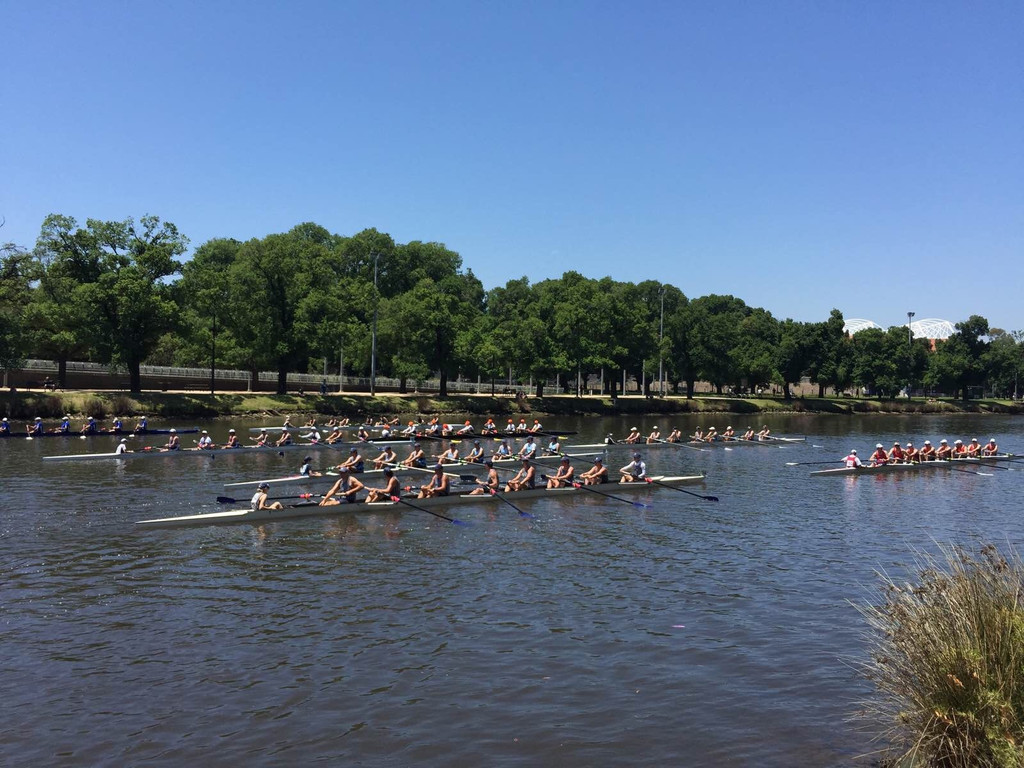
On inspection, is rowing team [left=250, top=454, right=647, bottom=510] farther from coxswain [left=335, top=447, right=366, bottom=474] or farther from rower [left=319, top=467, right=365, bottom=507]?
coxswain [left=335, top=447, right=366, bottom=474]

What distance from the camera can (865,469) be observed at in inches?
1618

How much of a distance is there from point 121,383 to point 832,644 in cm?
7063

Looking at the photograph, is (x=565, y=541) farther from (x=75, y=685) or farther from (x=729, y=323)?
(x=729, y=323)

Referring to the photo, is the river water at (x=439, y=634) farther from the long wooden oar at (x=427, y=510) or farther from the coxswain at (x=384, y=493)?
the coxswain at (x=384, y=493)

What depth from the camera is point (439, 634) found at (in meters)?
15.2

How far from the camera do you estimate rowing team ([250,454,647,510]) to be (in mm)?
25953

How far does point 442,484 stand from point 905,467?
29258mm

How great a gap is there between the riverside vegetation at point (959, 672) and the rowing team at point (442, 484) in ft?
64.7

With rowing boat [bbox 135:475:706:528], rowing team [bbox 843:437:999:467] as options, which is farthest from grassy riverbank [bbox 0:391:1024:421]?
rowing team [bbox 843:437:999:467]

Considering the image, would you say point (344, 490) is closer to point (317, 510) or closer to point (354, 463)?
point (317, 510)

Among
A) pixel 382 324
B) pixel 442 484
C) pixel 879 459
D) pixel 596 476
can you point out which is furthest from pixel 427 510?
pixel 382 324

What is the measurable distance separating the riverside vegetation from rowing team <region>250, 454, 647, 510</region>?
64.7 ft

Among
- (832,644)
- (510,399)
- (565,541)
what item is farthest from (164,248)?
(832,644)

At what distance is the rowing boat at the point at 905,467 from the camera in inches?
1601
